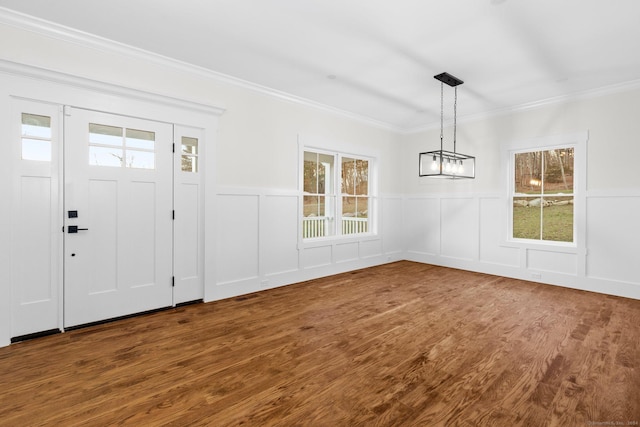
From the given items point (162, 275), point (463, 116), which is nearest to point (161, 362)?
point (162, 275)

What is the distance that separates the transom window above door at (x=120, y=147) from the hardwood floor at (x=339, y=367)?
169 cm

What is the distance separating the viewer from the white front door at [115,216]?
3074mm

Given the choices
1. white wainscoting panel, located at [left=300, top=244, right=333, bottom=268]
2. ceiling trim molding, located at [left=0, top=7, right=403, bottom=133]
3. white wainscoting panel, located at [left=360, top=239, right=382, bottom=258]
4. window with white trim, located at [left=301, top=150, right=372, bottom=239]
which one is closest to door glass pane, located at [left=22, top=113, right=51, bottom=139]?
ceiling trim molding, located at [left=0, top=7, right=403, bottom=133]

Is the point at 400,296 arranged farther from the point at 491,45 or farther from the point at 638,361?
the point at 491,45

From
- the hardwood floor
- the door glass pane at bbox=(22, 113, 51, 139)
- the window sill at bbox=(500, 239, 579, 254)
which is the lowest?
the hardwood floor

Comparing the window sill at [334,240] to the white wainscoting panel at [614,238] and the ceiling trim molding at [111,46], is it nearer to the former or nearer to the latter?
the ceiling trim molding at [111,46]

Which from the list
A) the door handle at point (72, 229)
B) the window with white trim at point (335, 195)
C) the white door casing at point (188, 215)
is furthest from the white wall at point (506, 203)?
the door handle at point (72, 229)

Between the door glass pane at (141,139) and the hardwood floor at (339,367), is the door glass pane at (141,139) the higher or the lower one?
the higher one

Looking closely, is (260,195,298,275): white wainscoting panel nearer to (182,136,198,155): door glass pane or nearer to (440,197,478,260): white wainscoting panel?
(182,136,198,155): door glass pane

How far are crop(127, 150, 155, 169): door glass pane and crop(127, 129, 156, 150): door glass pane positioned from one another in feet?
0.22

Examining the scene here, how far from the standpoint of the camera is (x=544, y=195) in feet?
16.2

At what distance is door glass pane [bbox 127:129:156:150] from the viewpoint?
3410 mm

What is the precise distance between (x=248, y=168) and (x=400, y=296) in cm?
271

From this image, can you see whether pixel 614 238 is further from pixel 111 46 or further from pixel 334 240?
pixel 111 46
